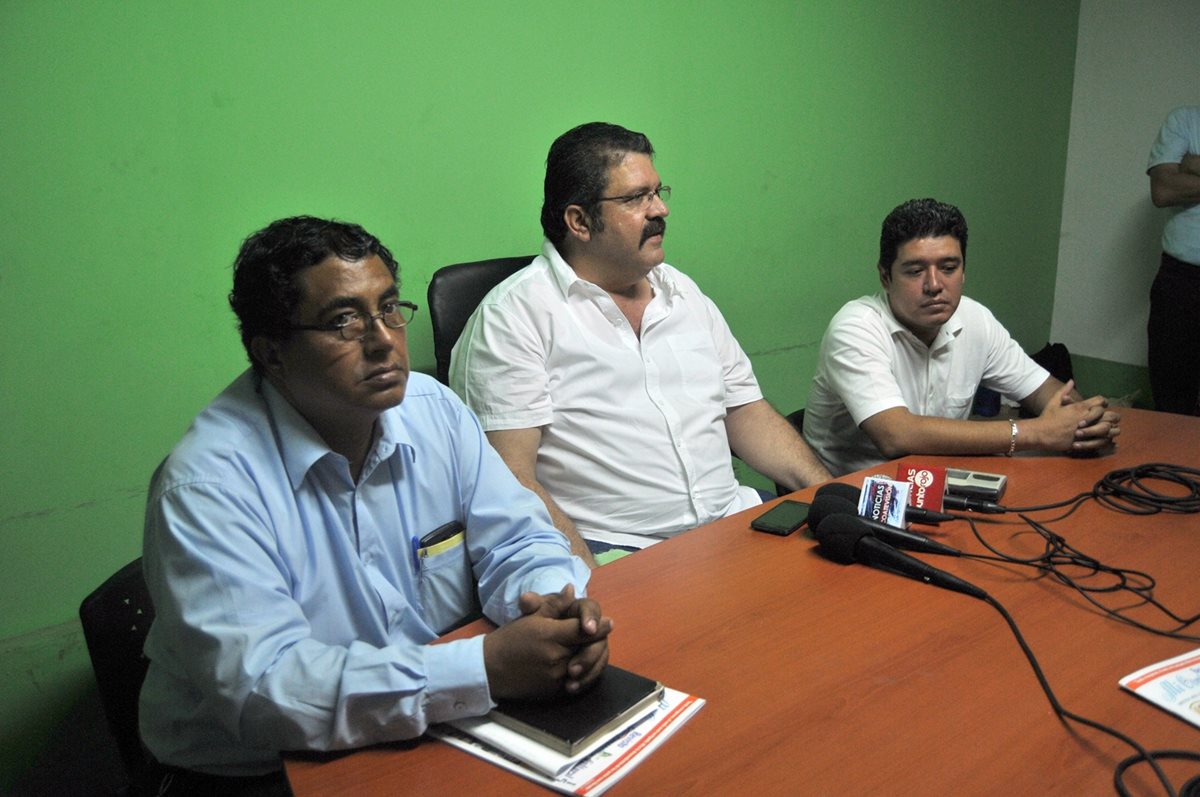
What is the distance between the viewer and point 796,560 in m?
1.47

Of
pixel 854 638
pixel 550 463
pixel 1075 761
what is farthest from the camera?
pixel 550 463

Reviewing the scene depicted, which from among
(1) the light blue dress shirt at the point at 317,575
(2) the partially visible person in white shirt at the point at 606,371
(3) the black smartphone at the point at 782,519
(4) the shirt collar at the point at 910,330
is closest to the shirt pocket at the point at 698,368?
(2) the partially visible person in white shirt at the point at 606,371

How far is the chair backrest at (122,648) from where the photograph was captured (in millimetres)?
1280

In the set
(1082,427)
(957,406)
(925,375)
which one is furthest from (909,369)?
(1082,427)

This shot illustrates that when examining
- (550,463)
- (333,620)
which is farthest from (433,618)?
(550,463)

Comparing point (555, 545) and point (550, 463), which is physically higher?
point (555, 545)

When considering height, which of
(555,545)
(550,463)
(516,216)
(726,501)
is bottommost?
(726,501)

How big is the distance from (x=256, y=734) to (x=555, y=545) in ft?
1.73

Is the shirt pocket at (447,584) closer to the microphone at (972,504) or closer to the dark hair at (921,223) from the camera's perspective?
the microphone at (972,504)

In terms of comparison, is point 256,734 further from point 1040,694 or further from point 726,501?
point 726,501

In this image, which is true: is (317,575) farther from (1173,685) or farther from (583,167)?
(583,167)

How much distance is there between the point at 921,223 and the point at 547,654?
174cm

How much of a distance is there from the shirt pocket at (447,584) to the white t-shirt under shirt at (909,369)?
1244mm

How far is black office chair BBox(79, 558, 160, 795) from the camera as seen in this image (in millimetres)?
1277
